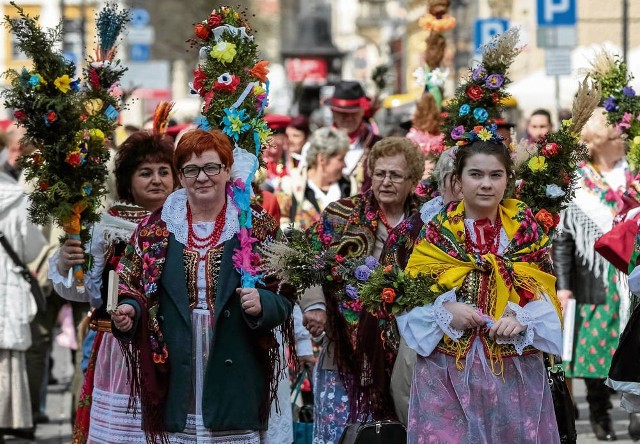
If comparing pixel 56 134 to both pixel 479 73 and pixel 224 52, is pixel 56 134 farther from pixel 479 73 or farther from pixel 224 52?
pixel 479 73

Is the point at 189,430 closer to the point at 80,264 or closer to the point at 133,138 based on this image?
the point at 80,264

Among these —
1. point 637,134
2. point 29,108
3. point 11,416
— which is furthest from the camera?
point 11,416

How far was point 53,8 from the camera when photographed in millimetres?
57844

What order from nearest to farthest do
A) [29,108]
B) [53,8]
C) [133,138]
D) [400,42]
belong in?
[29,108], [133,138], [400,42], [53,8]

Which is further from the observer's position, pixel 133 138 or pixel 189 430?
pixel 133 138

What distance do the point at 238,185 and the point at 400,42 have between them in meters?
46.8

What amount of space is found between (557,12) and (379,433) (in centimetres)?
1159

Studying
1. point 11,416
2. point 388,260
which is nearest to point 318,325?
point 388,260

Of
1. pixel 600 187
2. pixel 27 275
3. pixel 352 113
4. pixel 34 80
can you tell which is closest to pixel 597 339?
pixel 600 187

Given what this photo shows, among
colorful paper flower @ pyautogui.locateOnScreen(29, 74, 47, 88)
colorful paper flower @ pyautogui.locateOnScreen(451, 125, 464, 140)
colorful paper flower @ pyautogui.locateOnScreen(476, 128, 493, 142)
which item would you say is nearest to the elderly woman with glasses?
colorful paper flower @ pyautogui.locateOnScreen(451, 125, 464, 140)

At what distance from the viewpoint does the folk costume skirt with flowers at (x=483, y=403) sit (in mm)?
6336

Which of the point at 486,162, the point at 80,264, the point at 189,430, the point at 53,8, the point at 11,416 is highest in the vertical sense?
the point at 53,8

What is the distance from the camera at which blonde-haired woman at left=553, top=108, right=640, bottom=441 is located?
35.1 feet

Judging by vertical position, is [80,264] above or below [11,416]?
above
